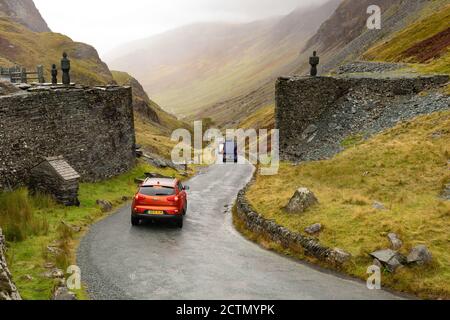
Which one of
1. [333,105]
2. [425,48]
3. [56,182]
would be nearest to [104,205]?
[56,182]

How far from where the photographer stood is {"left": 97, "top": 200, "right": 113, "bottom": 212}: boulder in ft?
90.8

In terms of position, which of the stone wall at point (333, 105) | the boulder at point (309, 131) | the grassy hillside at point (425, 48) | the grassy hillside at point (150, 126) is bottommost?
the grassy hillside at point (150, 126)

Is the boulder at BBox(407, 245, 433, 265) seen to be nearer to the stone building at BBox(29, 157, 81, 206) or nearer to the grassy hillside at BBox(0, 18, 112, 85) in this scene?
the stone building at BBox(29, 157, 81, 206)

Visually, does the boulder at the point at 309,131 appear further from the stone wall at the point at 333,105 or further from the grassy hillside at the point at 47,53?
the grassy hillside at the point at 47,53

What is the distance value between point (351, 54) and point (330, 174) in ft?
396

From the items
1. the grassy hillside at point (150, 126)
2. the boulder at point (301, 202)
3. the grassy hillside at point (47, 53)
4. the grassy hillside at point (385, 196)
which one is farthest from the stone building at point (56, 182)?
the grassy hillside at point (47, 53)

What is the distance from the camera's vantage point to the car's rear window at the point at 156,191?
23344 millimetres

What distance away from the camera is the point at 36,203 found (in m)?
25.2

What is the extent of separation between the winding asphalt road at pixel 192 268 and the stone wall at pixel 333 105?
739 inches

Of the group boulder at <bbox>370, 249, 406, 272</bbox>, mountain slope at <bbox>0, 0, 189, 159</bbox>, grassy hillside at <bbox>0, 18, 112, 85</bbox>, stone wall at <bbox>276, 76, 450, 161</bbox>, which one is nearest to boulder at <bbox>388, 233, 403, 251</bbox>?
boulder at <bbox>370, 249, 406, 272</bbox>
